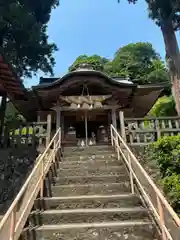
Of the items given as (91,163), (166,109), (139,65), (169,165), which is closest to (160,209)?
(169,165)

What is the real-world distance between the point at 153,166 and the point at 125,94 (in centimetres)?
464

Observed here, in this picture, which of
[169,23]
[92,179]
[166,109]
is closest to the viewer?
[92,179]

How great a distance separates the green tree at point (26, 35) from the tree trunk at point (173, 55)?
6696mm

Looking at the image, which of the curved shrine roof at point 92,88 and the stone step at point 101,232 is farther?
the curved shrine roof at point 92,88

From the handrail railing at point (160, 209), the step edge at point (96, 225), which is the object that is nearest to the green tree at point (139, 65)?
the handrail railing at point (160, 209)

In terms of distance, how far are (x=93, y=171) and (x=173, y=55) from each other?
33.4 ft

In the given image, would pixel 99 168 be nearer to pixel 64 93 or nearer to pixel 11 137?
pixel 11 137

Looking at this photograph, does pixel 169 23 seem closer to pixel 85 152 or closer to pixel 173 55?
pixel 173 55

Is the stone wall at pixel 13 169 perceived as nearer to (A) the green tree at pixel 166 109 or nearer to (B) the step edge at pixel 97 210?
(B) the step edge at pixel 97 210

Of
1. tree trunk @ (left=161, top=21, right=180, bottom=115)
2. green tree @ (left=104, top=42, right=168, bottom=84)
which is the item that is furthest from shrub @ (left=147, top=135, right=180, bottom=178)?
green tree @ (left=104, top=42, right=168, bottom=84)

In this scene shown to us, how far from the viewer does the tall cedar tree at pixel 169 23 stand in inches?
522

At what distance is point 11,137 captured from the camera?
788cm

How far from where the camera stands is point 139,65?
99.4ft

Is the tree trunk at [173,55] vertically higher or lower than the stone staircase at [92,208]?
higher
